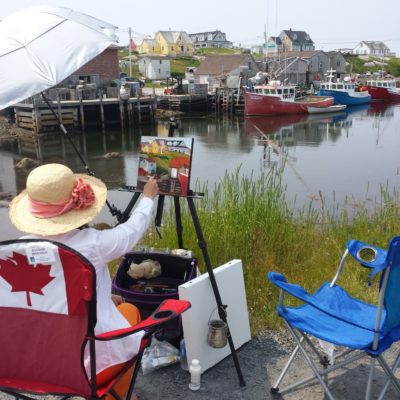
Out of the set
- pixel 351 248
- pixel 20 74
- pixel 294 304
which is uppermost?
pixel 20 74

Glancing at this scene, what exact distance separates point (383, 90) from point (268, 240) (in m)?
40.4

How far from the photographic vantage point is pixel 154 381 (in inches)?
91.3

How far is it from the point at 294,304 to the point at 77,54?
2.07m

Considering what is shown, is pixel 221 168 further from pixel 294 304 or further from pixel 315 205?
pixel 294 304

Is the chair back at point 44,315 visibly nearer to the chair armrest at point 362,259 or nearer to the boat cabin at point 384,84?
the chair armrest at point 362,259

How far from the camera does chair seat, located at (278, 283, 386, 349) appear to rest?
1948 millimetres

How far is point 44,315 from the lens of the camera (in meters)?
1.51

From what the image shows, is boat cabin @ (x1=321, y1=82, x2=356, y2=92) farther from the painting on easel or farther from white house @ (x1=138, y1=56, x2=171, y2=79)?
the painting on easel

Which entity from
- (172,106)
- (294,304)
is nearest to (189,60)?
(172,106)

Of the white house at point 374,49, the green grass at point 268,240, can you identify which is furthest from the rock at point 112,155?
the white house at point 374,49

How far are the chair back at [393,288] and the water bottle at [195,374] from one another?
91cm

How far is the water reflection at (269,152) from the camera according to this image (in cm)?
1262

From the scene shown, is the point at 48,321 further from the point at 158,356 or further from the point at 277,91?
the point at 277,91

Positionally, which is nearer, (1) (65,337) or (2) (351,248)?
(1) (65,337)
